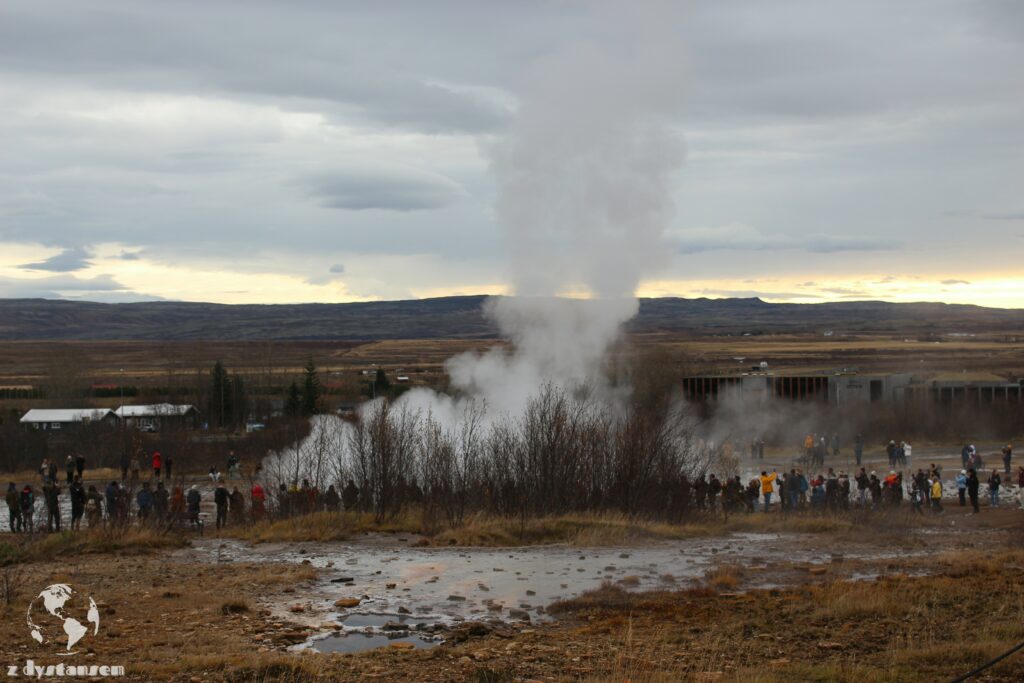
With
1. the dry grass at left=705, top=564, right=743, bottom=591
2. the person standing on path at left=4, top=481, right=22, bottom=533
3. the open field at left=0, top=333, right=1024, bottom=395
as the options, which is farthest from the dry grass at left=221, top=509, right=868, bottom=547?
the open field at left=0, top=333, right=1024, bottom=395

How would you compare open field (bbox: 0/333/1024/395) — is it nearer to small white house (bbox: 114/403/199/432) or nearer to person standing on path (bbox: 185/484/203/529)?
small white house (bbox: 114/403/199/432)

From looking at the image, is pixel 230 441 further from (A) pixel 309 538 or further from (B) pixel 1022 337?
(B) pixel 1022 337

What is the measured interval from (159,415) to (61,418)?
902 cm

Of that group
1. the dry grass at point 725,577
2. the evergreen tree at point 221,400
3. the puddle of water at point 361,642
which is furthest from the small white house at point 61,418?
the puddle of water at point 361,642

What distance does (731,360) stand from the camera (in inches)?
5285

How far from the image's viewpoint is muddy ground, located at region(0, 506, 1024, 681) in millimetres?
12750

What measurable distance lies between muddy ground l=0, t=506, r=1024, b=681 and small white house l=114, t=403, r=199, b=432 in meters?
53.7

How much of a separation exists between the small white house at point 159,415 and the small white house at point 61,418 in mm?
1302

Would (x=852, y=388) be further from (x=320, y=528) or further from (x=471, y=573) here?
(x=471, y=573)

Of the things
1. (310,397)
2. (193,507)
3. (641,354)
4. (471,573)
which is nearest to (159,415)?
(310,397)

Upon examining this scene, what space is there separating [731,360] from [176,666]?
12603 centimetres

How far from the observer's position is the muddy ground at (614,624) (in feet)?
41.8

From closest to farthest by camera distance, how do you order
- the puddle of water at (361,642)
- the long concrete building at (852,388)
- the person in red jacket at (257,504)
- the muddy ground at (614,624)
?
1. the muddy ground at (614,624)
2. the puddle of water at (361,642)
3. the person in red jacket at (257,504)
4. the long concrete building at (852,388)

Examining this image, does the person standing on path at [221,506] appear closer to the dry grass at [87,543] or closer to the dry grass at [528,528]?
the dry grass at [528,528]
